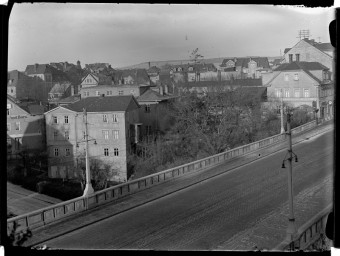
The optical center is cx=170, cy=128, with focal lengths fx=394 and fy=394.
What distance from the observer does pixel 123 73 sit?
252cm

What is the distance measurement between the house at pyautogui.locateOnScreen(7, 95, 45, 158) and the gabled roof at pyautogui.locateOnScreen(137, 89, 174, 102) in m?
0.74

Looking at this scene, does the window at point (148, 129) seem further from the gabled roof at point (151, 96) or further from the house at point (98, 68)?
the house at point (98, 68)

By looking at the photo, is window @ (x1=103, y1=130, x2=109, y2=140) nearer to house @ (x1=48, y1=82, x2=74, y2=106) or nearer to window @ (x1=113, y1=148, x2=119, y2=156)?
window @ (x1=113, y1=148, x2=119, y2=156)

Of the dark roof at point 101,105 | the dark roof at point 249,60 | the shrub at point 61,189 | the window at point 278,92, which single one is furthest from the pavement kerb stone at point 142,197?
the dark roof at point 101,105

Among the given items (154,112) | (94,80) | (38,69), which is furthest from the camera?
(154,112)

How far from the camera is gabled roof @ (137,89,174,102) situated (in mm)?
2828

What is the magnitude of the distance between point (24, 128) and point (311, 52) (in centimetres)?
168

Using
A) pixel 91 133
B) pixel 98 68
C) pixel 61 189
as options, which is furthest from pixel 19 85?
pixel 61 189

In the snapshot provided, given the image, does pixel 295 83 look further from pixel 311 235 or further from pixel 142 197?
pixel 142 197

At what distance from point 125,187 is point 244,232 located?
104cm

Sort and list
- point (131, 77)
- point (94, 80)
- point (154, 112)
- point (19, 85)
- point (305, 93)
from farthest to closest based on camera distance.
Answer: point (154, 112)
point (305, 93)
point (131, 77)
point (94, 80)
point (19, 85)

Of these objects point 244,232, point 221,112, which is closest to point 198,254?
point 244,232

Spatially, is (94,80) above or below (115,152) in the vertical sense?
above

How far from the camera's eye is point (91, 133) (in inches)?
99.5
